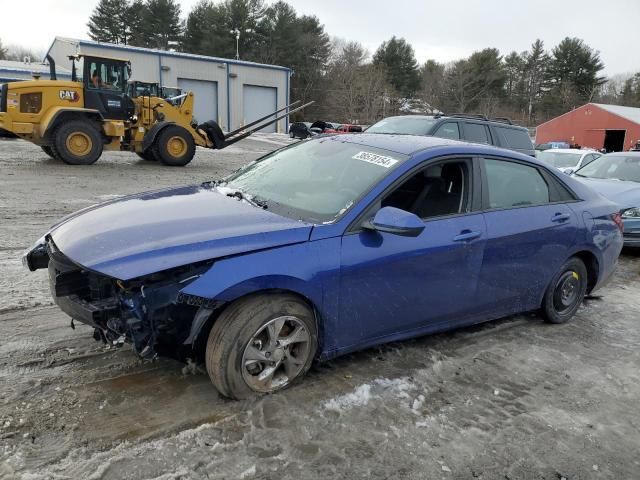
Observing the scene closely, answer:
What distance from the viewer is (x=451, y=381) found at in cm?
350

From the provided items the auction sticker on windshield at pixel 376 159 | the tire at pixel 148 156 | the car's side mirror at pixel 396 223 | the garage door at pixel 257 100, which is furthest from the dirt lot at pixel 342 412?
the garage door at pixel 257 100

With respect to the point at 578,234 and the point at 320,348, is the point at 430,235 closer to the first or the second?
the point at 320,348

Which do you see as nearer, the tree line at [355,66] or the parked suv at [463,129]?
the parked suv at [463,129]

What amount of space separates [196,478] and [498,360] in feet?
7.87

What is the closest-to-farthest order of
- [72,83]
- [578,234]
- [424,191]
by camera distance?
[424,191] → [578,234] → [72,83]

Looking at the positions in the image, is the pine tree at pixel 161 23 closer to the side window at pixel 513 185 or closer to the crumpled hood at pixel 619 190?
the crumpled hood at pixel 619 190

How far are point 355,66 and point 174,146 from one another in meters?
50.7

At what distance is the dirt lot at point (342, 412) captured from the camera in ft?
8.45

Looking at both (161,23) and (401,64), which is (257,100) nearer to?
(161,23)

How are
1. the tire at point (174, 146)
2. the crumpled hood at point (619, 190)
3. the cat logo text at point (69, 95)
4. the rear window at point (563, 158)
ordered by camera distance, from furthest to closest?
the tire at point (174, 146) < the rear window at point (563, 158) < the cat logo text at point (69, 95) < the crumpled hood at point (619, 190)

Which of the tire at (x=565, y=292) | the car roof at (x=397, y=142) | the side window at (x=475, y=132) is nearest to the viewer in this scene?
the car roof at (x=397, y=142)

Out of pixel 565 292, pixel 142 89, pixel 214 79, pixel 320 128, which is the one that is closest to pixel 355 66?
pixel 214 79

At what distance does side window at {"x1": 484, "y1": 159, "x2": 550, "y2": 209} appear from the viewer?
4023mm

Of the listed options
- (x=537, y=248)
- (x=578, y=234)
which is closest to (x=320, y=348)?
(x=537, y=248)
